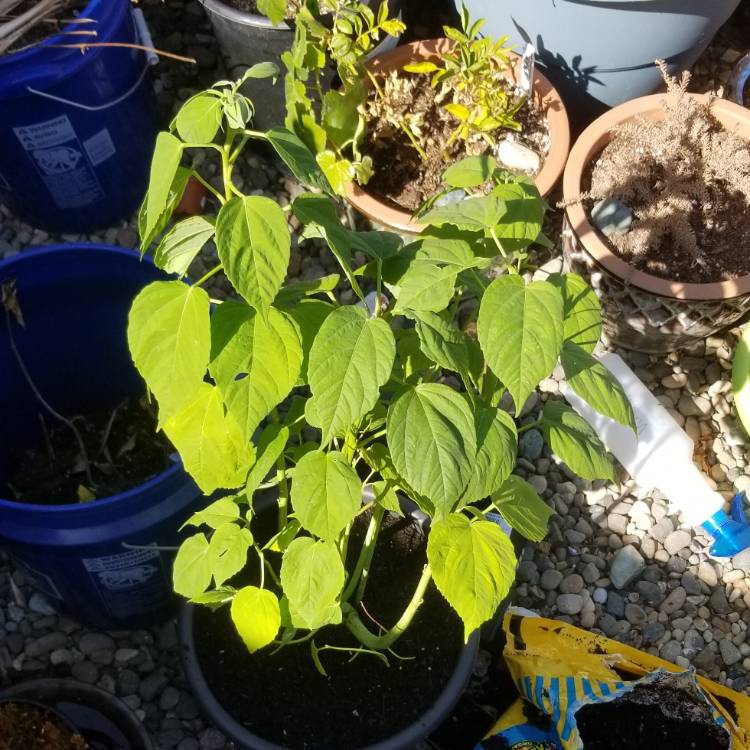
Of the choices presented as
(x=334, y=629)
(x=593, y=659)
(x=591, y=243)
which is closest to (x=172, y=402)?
(x=334, y=629)

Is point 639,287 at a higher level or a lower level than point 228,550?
lower

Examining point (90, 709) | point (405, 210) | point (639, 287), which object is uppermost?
point (405, 210)

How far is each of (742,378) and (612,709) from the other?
0.81 meters

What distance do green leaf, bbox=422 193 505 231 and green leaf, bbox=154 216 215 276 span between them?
0.25 meters

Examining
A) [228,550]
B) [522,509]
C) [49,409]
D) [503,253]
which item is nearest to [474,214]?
[503,253]

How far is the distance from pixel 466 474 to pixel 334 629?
683 mm

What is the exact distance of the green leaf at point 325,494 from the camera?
3.25ft

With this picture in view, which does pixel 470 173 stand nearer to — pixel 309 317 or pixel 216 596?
pixel 309 317

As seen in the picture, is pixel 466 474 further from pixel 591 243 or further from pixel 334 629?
pixel 591 243

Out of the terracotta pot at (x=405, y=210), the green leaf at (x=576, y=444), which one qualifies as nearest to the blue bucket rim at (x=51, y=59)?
the terracotta pot at (x=405, y=210)

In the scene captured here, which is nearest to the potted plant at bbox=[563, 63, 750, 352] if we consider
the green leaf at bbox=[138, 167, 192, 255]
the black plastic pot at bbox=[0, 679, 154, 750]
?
the green leaf at bbox=[138, 167, 192, 255]

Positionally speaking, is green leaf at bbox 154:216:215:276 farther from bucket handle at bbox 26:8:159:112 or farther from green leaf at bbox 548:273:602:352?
bucket handle at bbox 26:8:159:112

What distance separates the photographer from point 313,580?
1.09 m

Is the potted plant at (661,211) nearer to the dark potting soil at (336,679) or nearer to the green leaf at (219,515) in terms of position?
the dark potting soil at (336,679)
